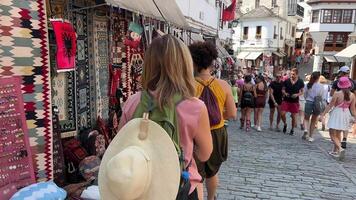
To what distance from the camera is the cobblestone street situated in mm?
5273

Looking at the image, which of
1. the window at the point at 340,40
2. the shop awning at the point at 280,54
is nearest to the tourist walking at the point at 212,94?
the window at the point at 340,40

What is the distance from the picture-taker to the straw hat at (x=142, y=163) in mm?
1771

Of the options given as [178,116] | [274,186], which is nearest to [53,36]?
[178,116]

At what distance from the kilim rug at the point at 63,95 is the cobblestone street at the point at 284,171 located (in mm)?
2232

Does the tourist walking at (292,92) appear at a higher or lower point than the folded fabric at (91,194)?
higher

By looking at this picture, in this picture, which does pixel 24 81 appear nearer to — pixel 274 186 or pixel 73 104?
pixel 73 104

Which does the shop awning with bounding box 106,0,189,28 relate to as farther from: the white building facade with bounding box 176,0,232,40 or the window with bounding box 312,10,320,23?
the window with bounding box 312,10,320,23

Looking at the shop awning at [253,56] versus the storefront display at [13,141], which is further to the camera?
the shop awning at [253,56]

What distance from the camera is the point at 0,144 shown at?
2.92m

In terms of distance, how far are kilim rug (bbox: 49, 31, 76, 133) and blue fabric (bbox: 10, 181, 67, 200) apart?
1163mm

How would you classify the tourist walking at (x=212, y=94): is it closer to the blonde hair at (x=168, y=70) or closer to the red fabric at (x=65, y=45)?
the red fabric at (x=65, y=45)

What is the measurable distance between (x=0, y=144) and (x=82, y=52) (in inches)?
78.7

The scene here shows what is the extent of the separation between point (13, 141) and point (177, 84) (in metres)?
1.75

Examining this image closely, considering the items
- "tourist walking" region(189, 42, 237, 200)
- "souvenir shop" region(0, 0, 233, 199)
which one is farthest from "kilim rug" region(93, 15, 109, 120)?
"tourist walking" region(189, 42, 237, 200)
